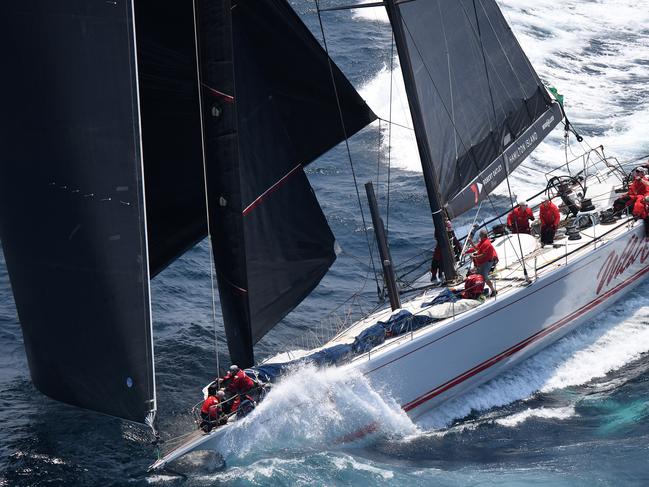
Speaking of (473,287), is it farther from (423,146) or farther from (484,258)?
(423,146)

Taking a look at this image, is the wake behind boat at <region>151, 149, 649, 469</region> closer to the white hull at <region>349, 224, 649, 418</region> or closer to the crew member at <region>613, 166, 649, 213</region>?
the white hull at <region>349, 224, 649, 418</region>

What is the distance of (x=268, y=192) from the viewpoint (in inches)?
500

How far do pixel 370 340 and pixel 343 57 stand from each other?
1681 centimetres

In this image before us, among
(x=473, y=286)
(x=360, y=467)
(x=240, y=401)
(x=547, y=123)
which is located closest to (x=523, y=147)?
(x=547, y=123)

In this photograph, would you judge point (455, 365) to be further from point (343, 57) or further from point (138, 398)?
point (343, 57)

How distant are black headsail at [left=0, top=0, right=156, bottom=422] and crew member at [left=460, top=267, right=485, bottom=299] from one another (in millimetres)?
5642

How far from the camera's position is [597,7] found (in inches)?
1375

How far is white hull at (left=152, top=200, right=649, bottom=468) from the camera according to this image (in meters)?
13.4

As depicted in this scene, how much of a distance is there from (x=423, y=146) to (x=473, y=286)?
2.28m

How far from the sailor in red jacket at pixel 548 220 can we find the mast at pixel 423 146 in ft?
6.96

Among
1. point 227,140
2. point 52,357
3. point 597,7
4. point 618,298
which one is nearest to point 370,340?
point 227,140

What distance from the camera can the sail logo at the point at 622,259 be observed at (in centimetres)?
1658

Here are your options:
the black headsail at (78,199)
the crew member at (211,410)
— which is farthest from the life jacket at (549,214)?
the black headsail at (78,199)

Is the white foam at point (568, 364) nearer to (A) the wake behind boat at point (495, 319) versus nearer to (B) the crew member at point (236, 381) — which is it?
(A) the wake behind boat at point (495, 319)
